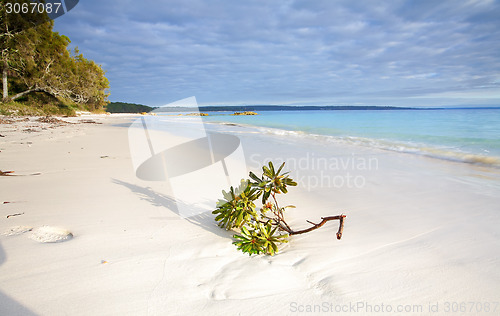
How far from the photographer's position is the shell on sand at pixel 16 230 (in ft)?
6.55

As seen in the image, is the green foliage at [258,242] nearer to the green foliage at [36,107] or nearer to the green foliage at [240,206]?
the green foliage at [240,206]

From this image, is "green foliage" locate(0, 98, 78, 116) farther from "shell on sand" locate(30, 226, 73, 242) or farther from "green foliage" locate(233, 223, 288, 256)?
"green foliage" locate(233, 223, 288, 256)

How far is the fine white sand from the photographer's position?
143 cm

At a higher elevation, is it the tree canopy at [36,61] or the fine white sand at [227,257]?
the tree canopy at [36,61]

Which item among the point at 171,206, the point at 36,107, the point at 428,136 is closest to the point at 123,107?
the point at 36,107

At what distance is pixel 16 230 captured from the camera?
2.06 m

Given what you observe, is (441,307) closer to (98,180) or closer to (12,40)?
(98,180)

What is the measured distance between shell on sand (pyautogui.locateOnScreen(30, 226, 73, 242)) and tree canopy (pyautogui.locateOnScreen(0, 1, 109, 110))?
23811 millimetres

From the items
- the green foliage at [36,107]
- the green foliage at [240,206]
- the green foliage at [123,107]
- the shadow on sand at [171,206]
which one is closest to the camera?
the green foliage at [240,206]

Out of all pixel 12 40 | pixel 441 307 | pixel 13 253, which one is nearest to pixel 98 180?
pixel 13 253

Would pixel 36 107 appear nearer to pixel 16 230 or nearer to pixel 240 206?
pixel 16 230

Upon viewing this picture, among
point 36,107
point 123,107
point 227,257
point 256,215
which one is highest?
point 123,107

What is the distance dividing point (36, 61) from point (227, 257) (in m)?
28.8

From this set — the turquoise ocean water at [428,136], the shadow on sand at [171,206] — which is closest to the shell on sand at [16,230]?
the shadow on sand at [171,206]
